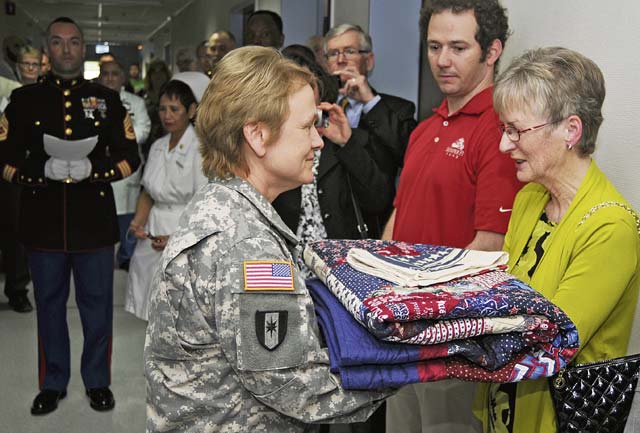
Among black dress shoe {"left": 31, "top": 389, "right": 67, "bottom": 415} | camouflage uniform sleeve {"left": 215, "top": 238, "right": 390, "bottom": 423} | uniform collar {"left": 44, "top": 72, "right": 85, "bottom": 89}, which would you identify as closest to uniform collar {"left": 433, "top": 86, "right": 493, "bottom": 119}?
camouflage uniform sleeve {"left": 215, "top": 238, "right": 390, "bottom": 423}

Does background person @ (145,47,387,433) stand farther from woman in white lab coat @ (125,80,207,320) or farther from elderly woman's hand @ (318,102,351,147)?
woman in white lab coat @ (125,80,207,320)

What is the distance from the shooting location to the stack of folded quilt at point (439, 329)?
4.24ft

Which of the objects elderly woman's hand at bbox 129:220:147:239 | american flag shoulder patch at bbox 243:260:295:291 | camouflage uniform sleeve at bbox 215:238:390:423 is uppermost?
american flag shoulder patch at bbox 243:260:295:291

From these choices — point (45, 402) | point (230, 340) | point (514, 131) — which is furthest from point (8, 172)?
point (514, 131)

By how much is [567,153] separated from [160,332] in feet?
3.20

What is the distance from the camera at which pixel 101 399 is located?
3529mm

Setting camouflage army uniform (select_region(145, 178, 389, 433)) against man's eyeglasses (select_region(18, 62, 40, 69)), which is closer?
camouflage army uniform (select_region(145, 178, 389, 433))

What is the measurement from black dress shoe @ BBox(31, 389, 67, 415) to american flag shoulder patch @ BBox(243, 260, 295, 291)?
101 inches

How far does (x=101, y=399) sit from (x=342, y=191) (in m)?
Answer: 1.72

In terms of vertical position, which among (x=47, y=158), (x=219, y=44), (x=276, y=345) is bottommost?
(x=276, y=345)

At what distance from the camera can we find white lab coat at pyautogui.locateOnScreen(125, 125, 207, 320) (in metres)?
3.84

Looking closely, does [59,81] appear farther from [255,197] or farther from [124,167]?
[255,197]

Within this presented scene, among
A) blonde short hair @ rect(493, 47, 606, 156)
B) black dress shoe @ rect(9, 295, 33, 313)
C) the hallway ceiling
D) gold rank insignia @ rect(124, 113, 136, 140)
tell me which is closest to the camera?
blonde short hair @ rect(493, 47, 606, 156)

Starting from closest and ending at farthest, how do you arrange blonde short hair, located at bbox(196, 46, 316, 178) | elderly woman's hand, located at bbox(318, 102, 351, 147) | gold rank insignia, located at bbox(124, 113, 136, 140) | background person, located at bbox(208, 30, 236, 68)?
blonde short hair, located at bbox(196, 46, 316, 178) → elderly woman's hand, located at bbox(318, 102, 351, 147) → gold rank insignia, located at bbox(124, 113, 136, 140) → background person, located at bbox(208, 30, 236, 68)
